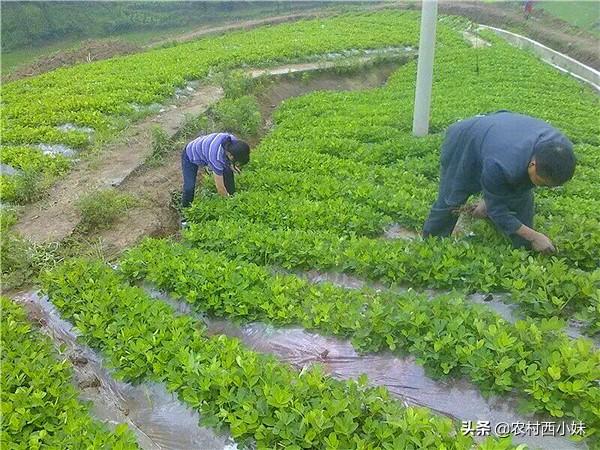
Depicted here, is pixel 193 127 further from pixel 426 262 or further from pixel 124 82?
pixel 426 262

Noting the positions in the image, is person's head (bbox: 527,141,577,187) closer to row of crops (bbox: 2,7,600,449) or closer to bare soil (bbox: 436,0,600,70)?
row of crops (bbox: 2,7,600,449)

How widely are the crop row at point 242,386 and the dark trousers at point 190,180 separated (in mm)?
2700

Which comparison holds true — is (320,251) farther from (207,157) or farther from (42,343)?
(42,343)

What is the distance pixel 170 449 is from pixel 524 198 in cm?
388

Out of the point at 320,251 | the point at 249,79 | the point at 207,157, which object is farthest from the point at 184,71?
the point at 320,251

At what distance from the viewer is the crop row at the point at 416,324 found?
3.53 metres

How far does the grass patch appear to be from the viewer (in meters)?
7.18

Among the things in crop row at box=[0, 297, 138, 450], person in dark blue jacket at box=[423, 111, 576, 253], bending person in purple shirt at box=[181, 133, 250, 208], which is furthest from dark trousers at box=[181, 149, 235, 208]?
crop row at box=[0, 297, 138, 450]

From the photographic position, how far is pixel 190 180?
7.71m

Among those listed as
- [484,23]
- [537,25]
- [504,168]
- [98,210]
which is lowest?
[484,23]

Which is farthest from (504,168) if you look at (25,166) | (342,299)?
(25,166)

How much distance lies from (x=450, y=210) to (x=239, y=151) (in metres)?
2.76

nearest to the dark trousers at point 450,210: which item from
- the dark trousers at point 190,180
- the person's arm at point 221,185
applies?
the person's arm at point 221,185

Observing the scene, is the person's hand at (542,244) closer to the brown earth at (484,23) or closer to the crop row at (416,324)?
the crop row at (416,324)
